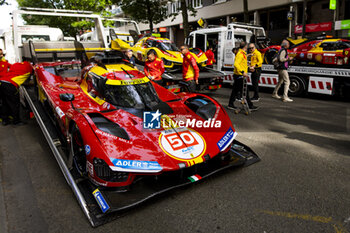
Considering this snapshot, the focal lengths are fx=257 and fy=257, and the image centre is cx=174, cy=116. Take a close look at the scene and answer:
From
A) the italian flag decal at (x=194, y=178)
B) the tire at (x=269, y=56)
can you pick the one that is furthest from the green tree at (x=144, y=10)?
the italian flag decal at (x=194, y=178)

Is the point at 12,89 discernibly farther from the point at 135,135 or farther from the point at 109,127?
the point at 135,135

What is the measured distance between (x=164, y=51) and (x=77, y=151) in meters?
6.77

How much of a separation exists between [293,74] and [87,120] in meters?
8.07

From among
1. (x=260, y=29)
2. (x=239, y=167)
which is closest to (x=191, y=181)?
(x=239, y=167)

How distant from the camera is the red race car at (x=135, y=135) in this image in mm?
2848

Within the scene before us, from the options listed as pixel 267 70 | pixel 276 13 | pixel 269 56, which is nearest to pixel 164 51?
pixel 267 70

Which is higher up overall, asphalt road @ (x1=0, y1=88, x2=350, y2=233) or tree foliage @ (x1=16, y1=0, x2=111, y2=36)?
tree foliage @ (x1=16, y1=0, x2=111, y2=36)

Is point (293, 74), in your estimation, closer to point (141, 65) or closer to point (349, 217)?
point (141, 65)

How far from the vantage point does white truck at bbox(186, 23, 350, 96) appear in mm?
8172

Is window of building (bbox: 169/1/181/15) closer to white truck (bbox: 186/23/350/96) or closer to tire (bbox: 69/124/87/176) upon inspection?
white truck (bbox: 186/23/350/96)

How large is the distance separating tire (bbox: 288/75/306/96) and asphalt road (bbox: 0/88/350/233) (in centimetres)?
430

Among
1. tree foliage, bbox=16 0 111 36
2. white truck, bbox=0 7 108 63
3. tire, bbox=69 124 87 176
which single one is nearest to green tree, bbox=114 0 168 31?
tree foliage, bbox=16 0 111 36

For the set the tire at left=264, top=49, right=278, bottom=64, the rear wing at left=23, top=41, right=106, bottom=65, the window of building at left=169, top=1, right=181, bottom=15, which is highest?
the window of building at left=169, top=1, right=181, bottom=15

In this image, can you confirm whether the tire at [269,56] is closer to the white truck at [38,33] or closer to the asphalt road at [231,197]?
the asphalt road at [231,197]
